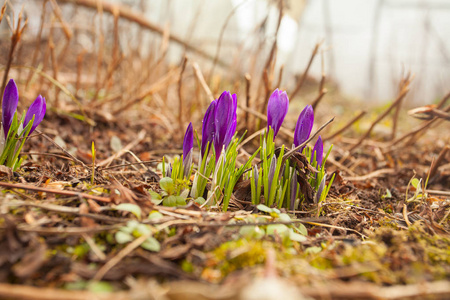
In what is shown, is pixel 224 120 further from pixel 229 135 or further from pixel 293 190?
pixel 293 190

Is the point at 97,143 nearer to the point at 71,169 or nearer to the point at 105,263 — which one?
the point at 71,169

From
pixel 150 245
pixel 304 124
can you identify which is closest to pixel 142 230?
pixel 150 245

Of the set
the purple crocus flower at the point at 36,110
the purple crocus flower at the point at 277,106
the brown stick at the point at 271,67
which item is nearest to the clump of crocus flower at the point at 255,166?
the purple crocus flower at the point at 277,106

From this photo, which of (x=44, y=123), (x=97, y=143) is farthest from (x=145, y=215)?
(x=44, y=123)

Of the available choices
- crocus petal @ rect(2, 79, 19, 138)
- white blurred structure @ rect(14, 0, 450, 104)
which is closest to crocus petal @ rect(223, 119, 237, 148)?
crocus petal @ rect(2, 79, 19, 138)

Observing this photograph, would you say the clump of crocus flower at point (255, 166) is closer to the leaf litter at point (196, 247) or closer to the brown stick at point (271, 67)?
the leaf litter at point (196, 247)

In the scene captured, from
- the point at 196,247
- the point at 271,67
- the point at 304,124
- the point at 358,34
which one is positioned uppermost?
the point at 358,34
